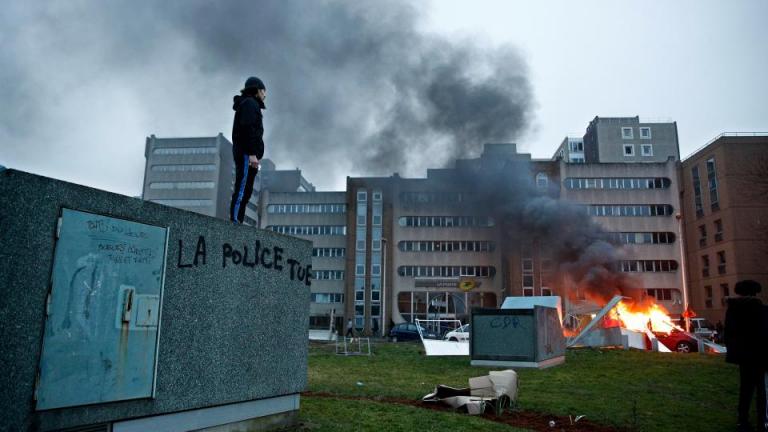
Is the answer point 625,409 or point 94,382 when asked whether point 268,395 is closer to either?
point 94,382

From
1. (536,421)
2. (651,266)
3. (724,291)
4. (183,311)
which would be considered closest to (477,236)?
(651,266)

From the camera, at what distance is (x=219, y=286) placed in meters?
5.59

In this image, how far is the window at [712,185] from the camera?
169 feet

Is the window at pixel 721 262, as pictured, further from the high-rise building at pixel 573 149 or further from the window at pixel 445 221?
the high-rise building at pixel 573 149

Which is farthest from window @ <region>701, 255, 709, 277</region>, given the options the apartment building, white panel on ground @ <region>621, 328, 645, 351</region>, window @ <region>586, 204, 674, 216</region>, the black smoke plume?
white panel on ground @ <region>621, 328, 645, 351</region>

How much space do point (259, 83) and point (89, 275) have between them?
3406 millimetres

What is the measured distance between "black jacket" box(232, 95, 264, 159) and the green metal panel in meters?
2.03

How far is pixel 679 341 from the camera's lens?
1027 inches

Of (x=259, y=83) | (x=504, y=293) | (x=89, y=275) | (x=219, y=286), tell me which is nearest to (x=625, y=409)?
(x=219, y=286)

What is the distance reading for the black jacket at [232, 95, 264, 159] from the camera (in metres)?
6.75

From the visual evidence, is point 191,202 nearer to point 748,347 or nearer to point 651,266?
point 651,266

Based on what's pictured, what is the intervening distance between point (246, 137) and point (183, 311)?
245 cm

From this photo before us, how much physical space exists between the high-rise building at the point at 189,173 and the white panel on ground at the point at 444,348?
171 feet

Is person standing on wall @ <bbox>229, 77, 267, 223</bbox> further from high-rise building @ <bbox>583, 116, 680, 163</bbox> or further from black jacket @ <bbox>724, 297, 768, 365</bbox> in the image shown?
high-rise building @ <bbox>583, 116, 680, 163</bbox>
